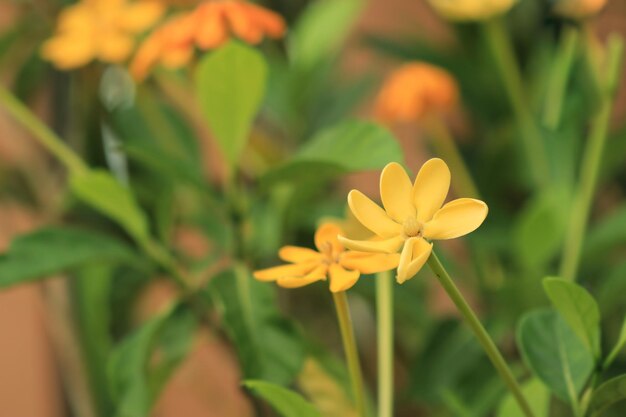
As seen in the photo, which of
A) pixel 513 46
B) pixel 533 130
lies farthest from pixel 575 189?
pixel 513 46

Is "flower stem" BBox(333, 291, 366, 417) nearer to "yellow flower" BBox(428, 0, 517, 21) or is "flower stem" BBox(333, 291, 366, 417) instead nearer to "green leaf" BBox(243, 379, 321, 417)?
"green leaf" BBox(243, 379, 321, 417)

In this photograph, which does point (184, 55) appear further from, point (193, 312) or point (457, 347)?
point (457, 347)

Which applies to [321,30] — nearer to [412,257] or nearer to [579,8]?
[579,8]

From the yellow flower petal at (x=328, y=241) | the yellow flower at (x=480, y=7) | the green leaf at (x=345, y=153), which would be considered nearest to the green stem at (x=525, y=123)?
the yellow flower at (x=480, y=7)

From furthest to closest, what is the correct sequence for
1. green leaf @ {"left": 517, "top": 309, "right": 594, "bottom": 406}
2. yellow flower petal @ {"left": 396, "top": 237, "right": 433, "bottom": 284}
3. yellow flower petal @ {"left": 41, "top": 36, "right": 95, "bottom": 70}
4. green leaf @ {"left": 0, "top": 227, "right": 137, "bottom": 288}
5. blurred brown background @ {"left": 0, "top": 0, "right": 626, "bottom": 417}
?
1. blurred brown background @ {"left": 0, "top": 0, "right": 626, "bottom": 417}
2. yellow flower petal @ {"left": 41, "top": 36, "right": 95, "bottom": 70}
3. green leaf @ {"left": 0, "top": 227, "right": 137, "bottom": 288}
4. green leaf @ {"left": 517, "top": 309, "right": 594, "bottom": 406}
5. yellow flower petal @ {"left": 396, "top": 237, "right": 433, "bottom": 284}

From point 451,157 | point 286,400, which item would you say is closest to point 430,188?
point 286,400

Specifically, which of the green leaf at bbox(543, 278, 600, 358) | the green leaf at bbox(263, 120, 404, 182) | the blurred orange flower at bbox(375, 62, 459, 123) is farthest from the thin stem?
the green leaf at bbox(543, 278, 600, 358)
